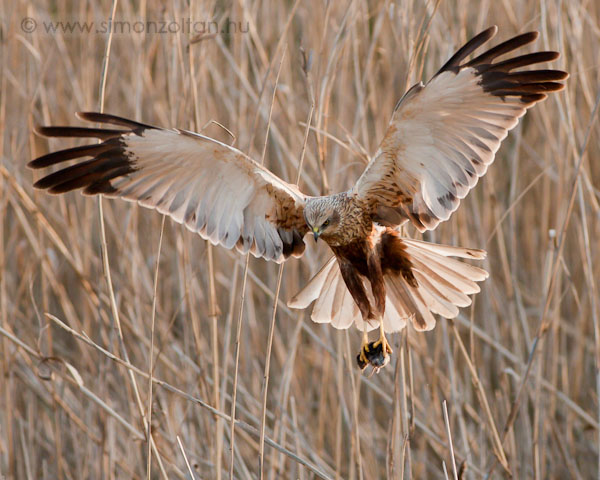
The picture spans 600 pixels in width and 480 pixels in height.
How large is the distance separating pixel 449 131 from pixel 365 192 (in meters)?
0.36

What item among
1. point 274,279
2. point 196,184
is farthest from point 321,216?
point 274,279

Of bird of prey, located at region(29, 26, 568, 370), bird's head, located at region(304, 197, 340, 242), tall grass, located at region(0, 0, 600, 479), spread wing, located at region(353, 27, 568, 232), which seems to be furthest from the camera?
tall grass, located at region(0, 0, 600, 479)

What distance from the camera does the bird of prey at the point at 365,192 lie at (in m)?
2.28

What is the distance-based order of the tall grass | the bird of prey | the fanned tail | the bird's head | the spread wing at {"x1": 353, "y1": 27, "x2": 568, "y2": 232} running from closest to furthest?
the spread wing at {"x1": 353, "y1": 27, "x2": 568, "y2": 232} → the bird of prey → the bird's head → the fanned tail → the tall grass

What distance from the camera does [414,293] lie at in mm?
2750

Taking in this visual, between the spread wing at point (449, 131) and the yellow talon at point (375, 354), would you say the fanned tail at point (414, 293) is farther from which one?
the spread wing at point (449, 131)

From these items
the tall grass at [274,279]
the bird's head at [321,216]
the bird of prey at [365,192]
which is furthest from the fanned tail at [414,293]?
the bird's head at [321,216]

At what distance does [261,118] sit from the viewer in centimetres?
341

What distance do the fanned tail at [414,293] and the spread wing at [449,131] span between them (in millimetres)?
166

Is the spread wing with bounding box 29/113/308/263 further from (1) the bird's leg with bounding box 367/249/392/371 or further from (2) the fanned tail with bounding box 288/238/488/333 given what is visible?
(1) the bird's leg with bounding box 367/249/392/371

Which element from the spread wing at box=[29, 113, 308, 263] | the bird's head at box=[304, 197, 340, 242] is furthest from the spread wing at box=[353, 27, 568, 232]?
the spread wing at box=[29, 113, 308, 263]

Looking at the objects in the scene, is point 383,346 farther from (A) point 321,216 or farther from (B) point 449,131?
(B) point 449,131

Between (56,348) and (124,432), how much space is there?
2.58 ft

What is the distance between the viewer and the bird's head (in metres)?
2.50
